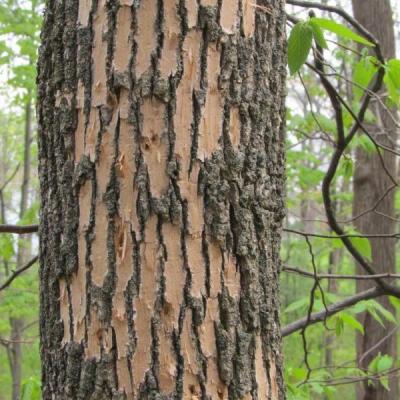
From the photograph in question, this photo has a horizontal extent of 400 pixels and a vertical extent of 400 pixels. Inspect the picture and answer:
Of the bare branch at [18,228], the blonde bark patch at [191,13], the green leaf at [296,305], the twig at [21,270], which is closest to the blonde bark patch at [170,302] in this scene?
the blonde bark patch at [191,13]

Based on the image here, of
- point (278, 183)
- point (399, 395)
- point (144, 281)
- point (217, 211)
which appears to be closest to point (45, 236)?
point (144, 281)

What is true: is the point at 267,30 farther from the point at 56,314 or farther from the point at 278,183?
the point at 56,314

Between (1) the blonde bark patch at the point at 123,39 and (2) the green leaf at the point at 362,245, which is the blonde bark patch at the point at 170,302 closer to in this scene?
(1) the blonde bark patch at the point at 123,39

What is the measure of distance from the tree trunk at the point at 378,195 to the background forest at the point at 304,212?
0.10m

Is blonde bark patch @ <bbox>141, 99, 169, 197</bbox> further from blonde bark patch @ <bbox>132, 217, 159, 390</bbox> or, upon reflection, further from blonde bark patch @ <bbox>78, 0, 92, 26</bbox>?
blonde bark patch @ <bbox>78, 0, 92, 26</bbox>

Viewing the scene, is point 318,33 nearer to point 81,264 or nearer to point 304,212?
point 81,264

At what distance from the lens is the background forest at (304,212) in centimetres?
194

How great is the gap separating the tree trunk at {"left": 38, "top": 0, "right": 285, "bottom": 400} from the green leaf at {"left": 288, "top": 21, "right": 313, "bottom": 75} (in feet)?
1.24

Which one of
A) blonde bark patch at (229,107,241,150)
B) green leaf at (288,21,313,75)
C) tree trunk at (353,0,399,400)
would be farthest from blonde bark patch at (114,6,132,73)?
tree trunk at (353,0,399,400)

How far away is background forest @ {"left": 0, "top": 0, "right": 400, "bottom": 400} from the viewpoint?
194 cm

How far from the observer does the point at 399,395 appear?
5.49 m

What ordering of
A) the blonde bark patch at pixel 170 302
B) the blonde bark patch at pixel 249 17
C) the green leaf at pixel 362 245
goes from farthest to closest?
1. the green leaf at pixel 362 245
2. the blonde bark patch at pixel 249 17
3. the blonde bark patch at pixel 170 302

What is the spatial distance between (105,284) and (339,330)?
157 cm

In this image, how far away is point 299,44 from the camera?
147 cm
